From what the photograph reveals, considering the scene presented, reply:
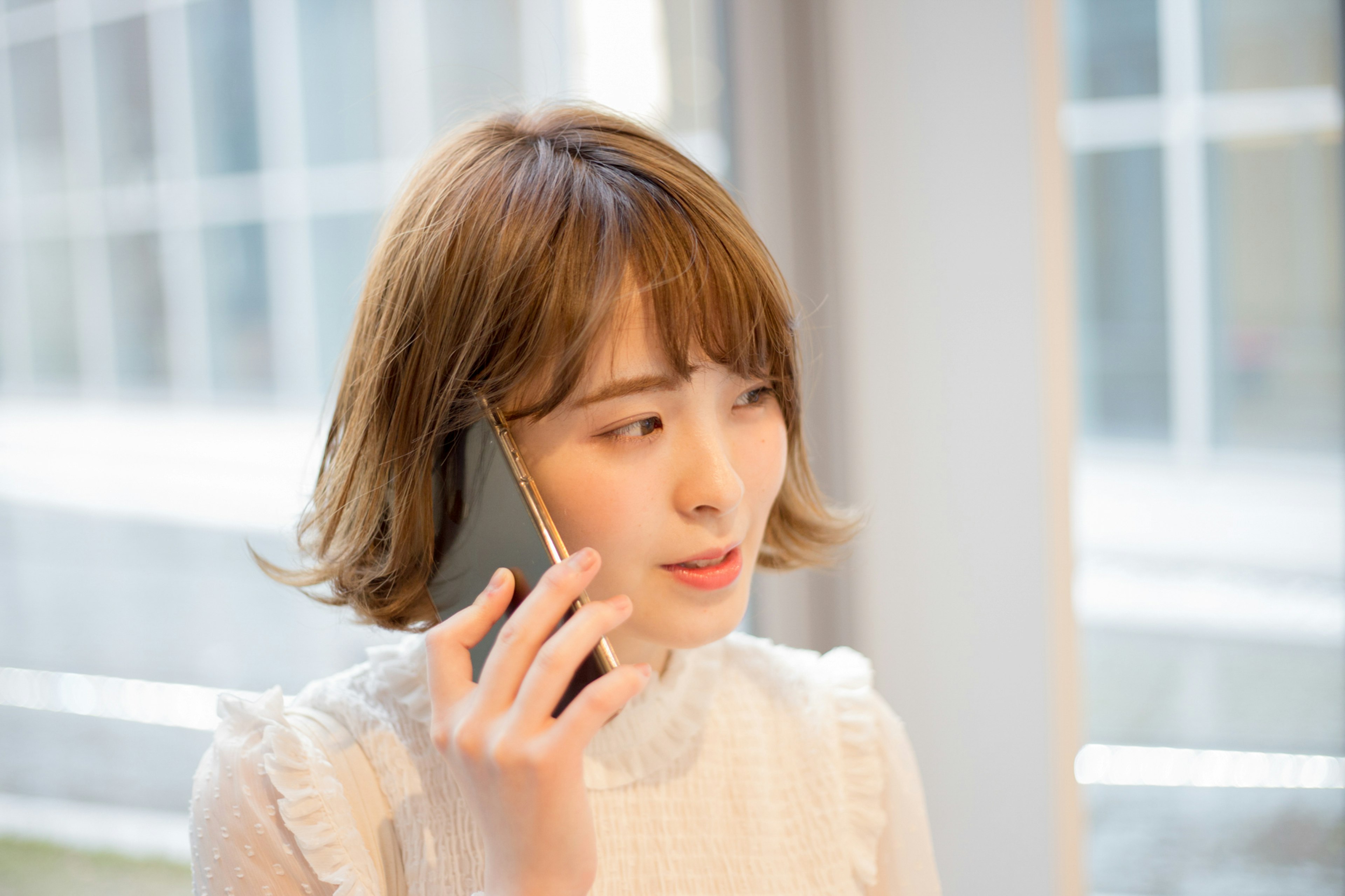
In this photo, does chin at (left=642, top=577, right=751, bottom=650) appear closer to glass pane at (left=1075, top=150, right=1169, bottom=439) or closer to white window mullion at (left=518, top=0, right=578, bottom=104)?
white window mullion at (left=518, top=0, right=578, bottom=104)

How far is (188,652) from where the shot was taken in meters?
1.79

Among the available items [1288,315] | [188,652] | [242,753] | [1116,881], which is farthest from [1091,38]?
[242,753]

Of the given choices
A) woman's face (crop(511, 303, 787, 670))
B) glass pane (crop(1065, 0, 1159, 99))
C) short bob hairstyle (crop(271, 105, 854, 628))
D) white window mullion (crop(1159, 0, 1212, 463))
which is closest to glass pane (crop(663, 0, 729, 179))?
short bob hairstyle (crop(271, 105, 854, 628))

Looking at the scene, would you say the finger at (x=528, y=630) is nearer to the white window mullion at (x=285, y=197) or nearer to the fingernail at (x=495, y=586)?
the fingernail at (x=495, y=586)

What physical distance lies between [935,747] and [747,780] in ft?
1.73

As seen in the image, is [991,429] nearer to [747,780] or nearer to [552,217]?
[747,780]

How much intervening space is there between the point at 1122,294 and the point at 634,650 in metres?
4.07

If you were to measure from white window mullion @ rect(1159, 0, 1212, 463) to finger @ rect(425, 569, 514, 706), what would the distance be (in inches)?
167

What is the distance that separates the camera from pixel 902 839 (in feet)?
3.17

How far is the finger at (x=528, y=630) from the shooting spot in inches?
26.8

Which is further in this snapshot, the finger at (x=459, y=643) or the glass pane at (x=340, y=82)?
the glass pane at (x=340, y=82)

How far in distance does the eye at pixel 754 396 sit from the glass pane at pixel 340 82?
5.19ft

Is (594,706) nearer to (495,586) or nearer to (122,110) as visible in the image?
(495,586)

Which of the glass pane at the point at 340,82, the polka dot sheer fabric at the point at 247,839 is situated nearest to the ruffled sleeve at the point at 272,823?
the polka dot sheer fabric at the point at 247,839
